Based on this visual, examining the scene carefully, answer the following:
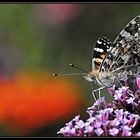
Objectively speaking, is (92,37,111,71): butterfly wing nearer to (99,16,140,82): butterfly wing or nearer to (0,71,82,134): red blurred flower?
(99,16,140,82): butterfly wing

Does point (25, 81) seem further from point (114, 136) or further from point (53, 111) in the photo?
point (114, 136)

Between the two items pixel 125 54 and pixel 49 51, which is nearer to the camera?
pixel 125 54

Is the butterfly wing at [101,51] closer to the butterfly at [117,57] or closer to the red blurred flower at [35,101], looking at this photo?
the butterfly at [117,57]

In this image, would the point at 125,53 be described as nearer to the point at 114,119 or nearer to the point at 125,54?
the point at 125,54

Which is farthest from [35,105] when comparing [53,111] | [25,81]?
[25,81]

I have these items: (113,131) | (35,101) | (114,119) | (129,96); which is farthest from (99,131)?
(35,101)
